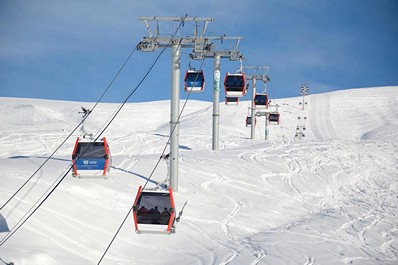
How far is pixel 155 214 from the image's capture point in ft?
36.3

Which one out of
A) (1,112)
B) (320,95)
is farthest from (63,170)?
(320,95)

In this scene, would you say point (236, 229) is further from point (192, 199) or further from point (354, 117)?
point (354, 117)

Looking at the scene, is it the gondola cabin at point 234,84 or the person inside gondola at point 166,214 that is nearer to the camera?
the person inside gondola at point 166,214

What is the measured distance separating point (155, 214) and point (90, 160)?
4.30 metres

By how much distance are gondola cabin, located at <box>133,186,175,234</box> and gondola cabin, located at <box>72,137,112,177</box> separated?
3684 mm

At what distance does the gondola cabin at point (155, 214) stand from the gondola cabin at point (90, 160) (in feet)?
12.1

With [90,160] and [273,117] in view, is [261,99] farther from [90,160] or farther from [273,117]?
[90,160]

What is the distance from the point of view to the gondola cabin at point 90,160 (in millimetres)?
14406

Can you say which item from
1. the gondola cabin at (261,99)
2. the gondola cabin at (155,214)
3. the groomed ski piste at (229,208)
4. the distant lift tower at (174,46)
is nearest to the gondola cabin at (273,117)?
the gondola cabin at (261,99)

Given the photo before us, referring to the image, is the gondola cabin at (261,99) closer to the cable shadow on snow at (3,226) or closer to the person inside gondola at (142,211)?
the person inside gondola at (142,211)

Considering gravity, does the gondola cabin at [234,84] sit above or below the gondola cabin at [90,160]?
above

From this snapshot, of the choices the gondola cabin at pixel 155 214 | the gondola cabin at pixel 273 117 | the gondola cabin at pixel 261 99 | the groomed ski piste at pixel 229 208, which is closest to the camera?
the gondola cabin at pixel 155 214

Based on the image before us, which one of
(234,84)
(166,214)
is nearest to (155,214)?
(166,214)

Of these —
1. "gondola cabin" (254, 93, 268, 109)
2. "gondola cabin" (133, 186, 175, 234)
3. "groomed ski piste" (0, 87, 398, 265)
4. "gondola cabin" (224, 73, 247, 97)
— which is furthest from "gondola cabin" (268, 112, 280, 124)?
"gondola cabin" (133, 186, 175, 234)
